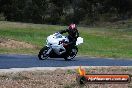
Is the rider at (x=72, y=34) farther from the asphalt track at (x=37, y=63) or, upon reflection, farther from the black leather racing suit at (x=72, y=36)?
the asphalt track at (x=37, y=63)

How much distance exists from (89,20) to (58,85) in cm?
6305

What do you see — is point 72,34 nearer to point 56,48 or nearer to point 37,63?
point 56,48

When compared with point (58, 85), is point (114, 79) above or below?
above

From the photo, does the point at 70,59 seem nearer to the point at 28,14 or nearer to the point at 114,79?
the point at 114,79

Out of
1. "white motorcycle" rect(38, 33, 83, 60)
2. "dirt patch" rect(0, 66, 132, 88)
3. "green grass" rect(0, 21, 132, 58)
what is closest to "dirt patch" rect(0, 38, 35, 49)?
"green grass" rect(0, 21, 132, 58)

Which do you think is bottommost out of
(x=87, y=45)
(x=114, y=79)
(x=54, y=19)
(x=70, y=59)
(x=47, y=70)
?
(x=54, y=19)

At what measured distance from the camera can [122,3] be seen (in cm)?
8319

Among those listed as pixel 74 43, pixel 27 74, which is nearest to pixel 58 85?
pixel 27 74

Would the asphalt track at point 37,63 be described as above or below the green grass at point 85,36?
above

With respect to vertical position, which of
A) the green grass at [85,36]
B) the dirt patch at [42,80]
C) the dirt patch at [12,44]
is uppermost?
the dirt patch at [42,80]

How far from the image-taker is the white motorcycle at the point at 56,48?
24438mm

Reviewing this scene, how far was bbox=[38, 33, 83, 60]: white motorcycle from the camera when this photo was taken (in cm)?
2444

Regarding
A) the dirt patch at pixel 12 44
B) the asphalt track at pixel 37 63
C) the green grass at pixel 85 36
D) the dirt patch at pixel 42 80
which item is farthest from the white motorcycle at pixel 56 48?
the green grass at pixel 85 36

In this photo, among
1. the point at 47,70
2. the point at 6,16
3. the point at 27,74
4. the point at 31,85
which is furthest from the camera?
the point at 6,16
